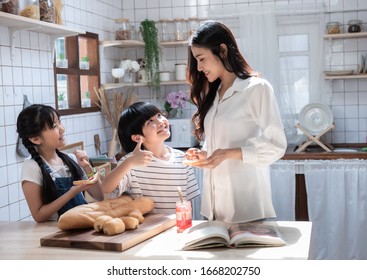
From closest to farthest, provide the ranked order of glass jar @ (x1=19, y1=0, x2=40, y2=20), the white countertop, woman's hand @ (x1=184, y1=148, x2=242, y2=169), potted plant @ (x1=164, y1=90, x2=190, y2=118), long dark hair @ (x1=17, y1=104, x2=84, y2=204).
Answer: the white countertop → woman's hand @ (x1=184, y1=148, x2=242, y2=169) → long dark hair @ (x1=17, y1=104, x2=84, y2=204) → glass jar @ (x1=19, y1=0, x2=40, y2=20) → potted plant @ (x1=164, y1=90, x2=190, y2=118)

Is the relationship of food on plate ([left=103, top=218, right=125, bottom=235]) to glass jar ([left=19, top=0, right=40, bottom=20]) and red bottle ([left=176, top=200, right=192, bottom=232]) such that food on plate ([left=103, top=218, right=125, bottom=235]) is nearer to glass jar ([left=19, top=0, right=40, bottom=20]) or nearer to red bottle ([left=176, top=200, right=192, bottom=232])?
red bottle ([left=176, top=200, right=192, bottom=232])

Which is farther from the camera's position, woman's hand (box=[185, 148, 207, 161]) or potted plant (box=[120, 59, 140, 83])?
potted plant (box=[120, 59, 140, 83])

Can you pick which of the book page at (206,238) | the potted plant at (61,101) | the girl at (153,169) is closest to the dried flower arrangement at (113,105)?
the potted plant at (61,101)

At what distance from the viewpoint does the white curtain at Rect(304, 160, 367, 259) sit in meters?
3.66

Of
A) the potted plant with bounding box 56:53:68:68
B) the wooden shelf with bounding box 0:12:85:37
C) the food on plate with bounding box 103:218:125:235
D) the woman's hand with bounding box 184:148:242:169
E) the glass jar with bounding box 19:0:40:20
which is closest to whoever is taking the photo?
the food on plate with bounding box 103:218:125:235

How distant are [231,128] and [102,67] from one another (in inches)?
91.4

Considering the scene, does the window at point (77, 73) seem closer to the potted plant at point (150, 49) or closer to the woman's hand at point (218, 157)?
the potted plant at point (150, 49)

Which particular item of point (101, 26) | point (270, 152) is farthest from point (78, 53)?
point (270, 152)

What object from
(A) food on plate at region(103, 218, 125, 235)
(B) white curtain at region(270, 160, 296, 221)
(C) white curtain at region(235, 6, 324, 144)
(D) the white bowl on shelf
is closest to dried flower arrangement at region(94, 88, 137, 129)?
(D) the white bowl on shelf

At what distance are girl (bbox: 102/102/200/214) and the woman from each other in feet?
0.48

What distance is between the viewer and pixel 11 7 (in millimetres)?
2561

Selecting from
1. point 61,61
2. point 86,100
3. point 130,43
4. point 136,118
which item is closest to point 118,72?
point 130,43
